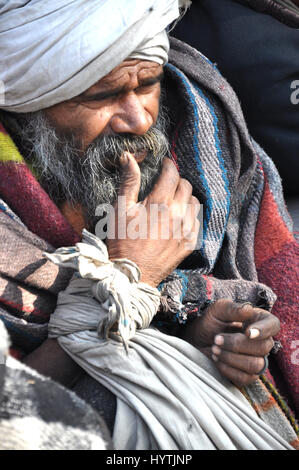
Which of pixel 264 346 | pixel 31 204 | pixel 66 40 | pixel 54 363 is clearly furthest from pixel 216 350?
pixel 66 40

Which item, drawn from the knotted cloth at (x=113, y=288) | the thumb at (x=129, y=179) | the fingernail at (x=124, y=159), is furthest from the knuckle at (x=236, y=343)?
the fingernail at (x=124, y=159)

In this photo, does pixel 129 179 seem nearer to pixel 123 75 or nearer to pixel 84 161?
pixel 84 161

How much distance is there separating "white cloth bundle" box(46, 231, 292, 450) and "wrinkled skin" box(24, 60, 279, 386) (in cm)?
8

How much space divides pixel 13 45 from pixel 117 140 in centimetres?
45

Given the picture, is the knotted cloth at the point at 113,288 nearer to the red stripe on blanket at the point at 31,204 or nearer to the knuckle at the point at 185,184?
the red stripe on blanket at the point at 31,204

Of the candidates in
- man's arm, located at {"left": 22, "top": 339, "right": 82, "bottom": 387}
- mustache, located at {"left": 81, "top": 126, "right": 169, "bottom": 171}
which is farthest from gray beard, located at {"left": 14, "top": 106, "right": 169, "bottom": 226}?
man's arm, located at {"left": 22, "top": 339, "right": 82, "bottom": 387}

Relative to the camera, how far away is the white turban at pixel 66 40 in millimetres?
1858

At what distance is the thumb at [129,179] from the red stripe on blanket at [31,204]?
0.71ft

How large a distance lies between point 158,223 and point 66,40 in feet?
2.15

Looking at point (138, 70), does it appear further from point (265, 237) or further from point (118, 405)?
point (118, 405)

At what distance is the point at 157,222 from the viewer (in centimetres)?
193

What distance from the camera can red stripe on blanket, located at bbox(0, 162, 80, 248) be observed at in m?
1.86

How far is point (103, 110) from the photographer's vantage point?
1969 mm

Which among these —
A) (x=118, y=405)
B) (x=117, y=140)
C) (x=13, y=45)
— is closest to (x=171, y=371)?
(x=118, y=405)
